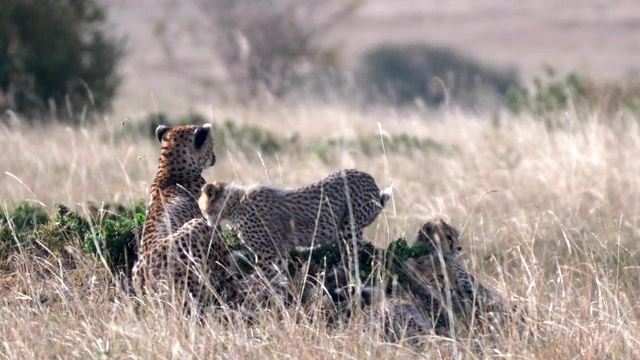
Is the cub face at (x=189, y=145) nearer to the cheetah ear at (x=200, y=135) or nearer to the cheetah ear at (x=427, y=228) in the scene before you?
the cheetah ear at (x=200, y=135)

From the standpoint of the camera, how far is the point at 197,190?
652 cm

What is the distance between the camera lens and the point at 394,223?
7734 millimetres

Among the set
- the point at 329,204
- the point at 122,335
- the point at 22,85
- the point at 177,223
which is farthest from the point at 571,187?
the point at 22,85

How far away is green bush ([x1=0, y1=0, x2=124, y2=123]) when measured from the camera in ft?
44.0

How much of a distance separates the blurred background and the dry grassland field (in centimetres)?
54

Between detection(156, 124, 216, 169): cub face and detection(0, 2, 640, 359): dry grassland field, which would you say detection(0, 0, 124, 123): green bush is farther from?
detection(156, 124, 216, 169): cub face

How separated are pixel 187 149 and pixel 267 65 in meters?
14.5

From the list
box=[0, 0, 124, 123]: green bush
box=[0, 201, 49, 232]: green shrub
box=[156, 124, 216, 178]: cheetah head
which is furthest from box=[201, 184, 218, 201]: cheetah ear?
box=[0, 0, 124, 123]: green bush

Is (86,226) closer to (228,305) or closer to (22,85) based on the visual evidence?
(228,305)

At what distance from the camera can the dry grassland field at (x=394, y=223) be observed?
4848 millimetres

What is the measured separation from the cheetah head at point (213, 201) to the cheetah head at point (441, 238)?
1.08 m

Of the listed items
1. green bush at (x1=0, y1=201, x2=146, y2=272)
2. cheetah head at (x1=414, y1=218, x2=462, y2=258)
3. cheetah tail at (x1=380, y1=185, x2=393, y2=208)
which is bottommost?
cheetah head at (x1=414, y1=218, x2=462, y2=258)

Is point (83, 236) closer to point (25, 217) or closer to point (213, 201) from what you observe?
point (25, 217)

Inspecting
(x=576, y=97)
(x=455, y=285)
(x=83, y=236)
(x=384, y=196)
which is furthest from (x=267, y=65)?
(x=455, y=285)
